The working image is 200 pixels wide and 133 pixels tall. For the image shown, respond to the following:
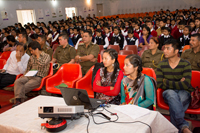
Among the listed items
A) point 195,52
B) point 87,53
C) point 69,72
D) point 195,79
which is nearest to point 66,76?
point 69,72

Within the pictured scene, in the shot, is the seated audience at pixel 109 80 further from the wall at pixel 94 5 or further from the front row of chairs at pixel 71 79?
the wall at pixel 94 5

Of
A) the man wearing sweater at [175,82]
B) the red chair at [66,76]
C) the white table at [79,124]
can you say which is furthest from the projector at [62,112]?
the red chair at [66,76]

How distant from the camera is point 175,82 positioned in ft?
7.41

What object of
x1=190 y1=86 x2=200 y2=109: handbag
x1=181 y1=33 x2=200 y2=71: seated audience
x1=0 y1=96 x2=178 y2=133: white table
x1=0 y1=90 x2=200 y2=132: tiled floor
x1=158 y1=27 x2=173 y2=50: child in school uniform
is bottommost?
x1=0 y1=90 x2=200 y2=132: tiled floor

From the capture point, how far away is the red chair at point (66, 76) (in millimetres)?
3215

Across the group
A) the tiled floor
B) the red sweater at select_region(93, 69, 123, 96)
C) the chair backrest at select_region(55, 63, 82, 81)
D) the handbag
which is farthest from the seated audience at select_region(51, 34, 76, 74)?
the handbag

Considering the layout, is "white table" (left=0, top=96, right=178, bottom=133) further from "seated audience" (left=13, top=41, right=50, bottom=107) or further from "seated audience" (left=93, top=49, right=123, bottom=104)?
"seated audience" (left=13, top=41, right=50, bottom=107)

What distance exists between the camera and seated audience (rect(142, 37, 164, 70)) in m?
3.15

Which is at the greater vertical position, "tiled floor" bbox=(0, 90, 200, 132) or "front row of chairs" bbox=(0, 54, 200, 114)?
"front row of chairs" bbox=(0, 54, 200, 114)

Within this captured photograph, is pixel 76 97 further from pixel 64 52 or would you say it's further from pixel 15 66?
pixel 15 66

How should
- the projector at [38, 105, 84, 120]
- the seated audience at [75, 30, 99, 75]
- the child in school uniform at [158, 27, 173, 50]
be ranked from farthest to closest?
the child in school uniform at [158, 27, 173, 50], the seated audience at [75, 30, 99, 75], the projector at [38, 105, 84, 120]

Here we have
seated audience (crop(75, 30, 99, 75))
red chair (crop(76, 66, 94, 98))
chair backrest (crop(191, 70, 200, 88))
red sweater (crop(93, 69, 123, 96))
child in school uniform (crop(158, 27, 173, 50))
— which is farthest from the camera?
child in school uniform (crop(158, 27, 173, 50))

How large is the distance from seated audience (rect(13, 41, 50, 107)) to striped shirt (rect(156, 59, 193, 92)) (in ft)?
7.07

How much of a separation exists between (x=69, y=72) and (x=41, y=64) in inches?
22.3
